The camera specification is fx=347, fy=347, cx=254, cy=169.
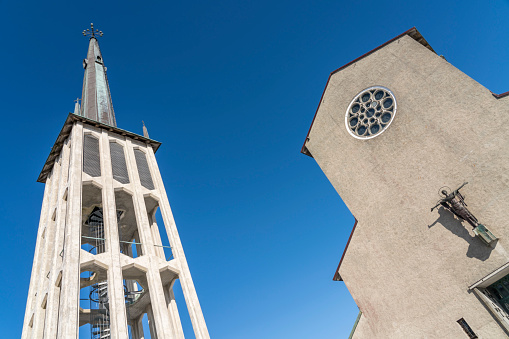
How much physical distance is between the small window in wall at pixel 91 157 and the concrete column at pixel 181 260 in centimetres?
291

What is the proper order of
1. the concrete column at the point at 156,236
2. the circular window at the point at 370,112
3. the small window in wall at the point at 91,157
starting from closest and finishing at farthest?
1. the circular window at the point at 370,112
2. the concrete column at the point at 156,236
3. the small window in wall at the point at 91,157

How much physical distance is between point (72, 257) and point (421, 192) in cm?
1314

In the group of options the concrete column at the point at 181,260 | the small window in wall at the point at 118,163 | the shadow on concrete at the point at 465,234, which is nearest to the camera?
the shadow on concrete at the point at 465,234

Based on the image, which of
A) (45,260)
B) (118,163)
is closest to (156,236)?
(118,163)

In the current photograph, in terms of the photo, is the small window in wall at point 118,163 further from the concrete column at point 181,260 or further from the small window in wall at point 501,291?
the small window in wall at point 501,291

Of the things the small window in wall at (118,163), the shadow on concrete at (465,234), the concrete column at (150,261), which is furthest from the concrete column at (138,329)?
the shadow on concrete at (465,234)

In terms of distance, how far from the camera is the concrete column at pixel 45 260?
13086 mm

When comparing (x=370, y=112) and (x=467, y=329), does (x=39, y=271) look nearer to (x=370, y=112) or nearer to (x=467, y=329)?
(x=370, y=112)

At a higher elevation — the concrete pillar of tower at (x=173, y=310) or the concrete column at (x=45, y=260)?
the concrete column at (x=45, y=260)

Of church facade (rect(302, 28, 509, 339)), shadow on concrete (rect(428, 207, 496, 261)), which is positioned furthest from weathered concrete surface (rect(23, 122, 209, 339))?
shadow on concrete (rect(428, 207, 496, 261))

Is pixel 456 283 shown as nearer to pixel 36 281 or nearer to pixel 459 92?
pixel 459 92

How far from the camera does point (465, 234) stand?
38.7 ft

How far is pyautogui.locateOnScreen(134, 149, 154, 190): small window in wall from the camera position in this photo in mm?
18094

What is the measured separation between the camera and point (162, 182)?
18.6 metres
